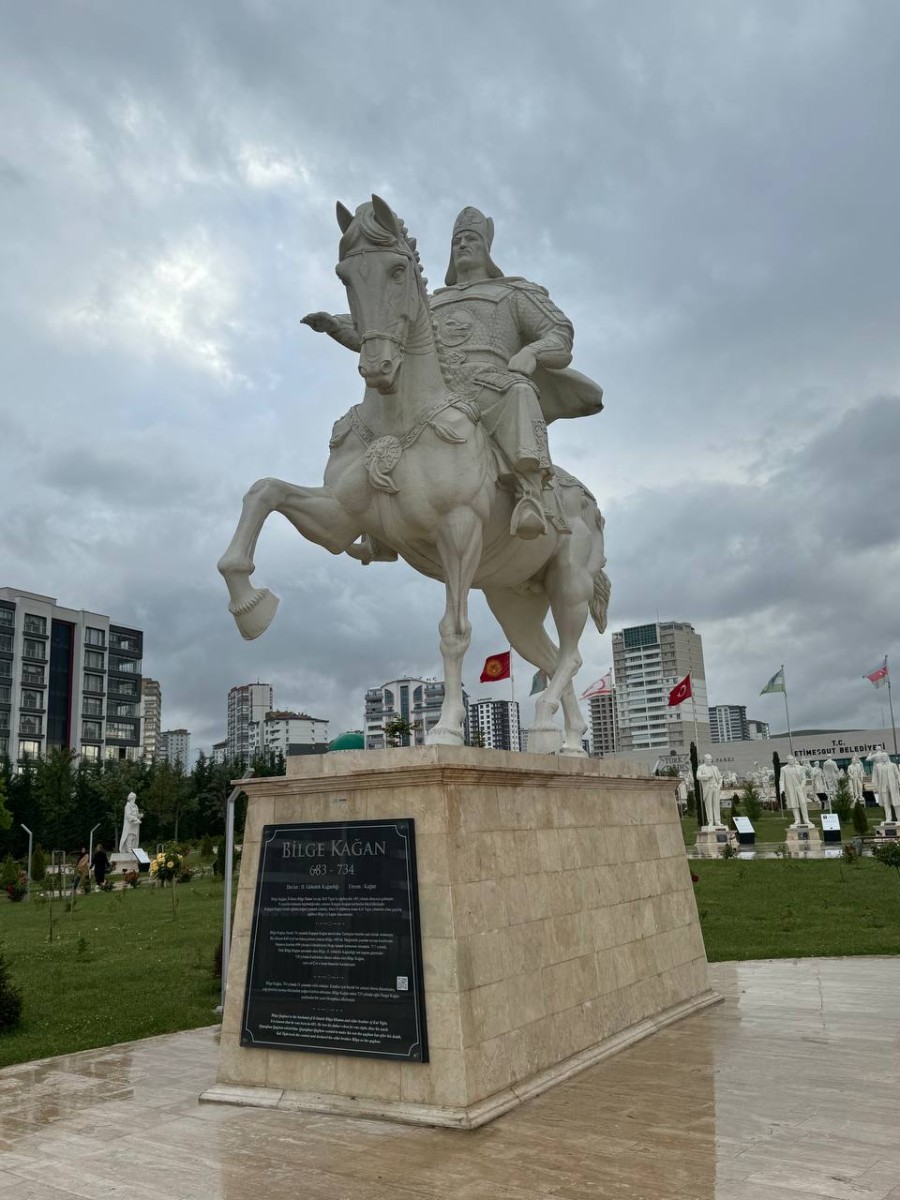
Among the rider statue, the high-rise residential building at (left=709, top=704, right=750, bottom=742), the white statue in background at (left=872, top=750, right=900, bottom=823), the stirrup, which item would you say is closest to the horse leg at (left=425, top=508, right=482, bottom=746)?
the stirrup

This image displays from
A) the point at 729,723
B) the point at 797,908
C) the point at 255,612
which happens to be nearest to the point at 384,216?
the point at 255,612

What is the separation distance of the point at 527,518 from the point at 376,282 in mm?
2008

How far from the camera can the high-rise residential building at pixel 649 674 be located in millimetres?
116875

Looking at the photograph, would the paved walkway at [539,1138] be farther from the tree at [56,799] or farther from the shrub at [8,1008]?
the tree at [56,799]

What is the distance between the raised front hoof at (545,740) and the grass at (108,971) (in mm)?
4320

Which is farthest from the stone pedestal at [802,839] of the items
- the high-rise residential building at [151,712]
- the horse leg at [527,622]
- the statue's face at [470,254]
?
the high-rise residential building at [151,712]

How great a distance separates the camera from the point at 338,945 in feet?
18.0

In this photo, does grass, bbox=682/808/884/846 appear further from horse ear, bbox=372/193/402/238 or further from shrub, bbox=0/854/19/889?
horse ear, bbox=372/193/402/238

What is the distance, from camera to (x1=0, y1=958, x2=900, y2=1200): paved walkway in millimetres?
4137

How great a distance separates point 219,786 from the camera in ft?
161

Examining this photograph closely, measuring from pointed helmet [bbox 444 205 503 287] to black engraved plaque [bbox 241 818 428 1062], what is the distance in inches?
196

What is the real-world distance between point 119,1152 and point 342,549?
399 cm

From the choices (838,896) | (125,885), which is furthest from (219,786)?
(838,896)

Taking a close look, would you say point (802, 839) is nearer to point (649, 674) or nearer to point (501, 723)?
point (501, 723)
